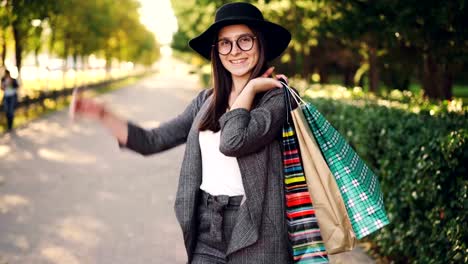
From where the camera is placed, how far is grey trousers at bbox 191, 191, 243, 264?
262 cm

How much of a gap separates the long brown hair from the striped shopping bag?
35 centimetres

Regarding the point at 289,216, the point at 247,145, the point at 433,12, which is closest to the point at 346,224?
the point at 289,216

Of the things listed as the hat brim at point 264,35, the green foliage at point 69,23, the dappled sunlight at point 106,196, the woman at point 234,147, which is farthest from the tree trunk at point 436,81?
the green foliage at point 69,23

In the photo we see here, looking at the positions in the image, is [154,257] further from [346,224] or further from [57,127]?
[57,127]

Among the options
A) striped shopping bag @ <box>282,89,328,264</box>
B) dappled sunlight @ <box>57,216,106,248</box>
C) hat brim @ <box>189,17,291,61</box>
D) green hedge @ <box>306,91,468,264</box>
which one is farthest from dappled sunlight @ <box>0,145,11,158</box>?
striped shopping bag @ <box>282,89,328,264</box>

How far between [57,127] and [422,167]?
15085 mm

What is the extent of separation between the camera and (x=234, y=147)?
8.20 ft

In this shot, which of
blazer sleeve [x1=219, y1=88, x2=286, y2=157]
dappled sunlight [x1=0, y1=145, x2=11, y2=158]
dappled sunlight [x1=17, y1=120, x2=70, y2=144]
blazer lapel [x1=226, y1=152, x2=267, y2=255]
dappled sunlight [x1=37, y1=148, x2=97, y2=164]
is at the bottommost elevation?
dappled sunlight [x1=17, y1=120, x2=70, y2=144]

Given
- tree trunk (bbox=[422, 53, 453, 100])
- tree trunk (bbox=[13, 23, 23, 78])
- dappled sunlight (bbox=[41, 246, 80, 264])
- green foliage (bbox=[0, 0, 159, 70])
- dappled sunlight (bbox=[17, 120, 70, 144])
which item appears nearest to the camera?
dappled sunlight (bbox=[41, 246, 80, 264])

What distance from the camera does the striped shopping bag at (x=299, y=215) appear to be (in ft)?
8.21

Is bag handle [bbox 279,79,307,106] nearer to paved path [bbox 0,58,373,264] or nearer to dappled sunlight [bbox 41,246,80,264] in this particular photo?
paved path [bbox 0,58,373,264]

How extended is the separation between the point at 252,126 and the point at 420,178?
2822 mm

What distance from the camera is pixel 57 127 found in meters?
18.3

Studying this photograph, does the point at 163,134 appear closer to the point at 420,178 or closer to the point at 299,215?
the point at 299,215
